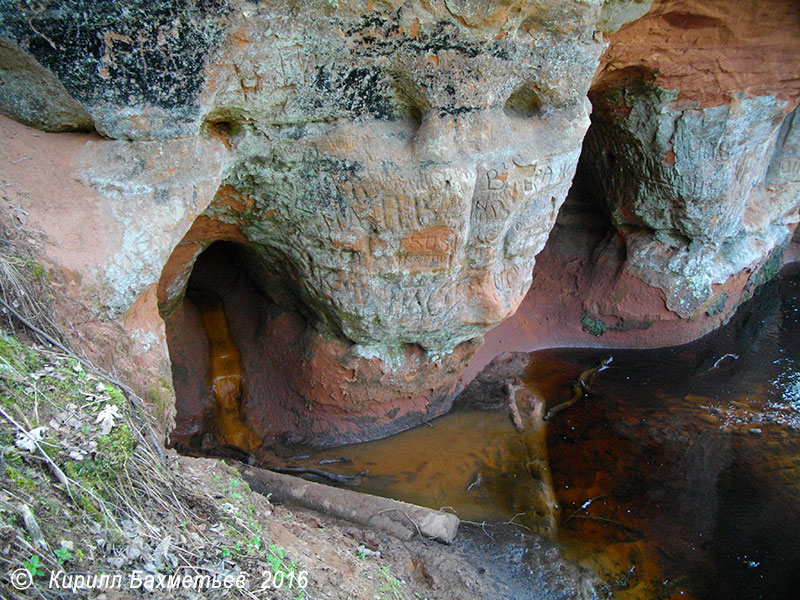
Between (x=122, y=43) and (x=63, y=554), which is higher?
(x=122, y=43)

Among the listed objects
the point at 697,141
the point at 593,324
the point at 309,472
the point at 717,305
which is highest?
the point at 697,141

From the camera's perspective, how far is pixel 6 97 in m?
2.03

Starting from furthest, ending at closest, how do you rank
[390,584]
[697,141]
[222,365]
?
[697,141], [222,365], [390,584]

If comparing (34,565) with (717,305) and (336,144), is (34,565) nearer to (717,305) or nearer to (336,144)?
(336,144)

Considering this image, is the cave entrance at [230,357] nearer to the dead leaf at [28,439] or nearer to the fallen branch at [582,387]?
the fallen branch at [582,387]

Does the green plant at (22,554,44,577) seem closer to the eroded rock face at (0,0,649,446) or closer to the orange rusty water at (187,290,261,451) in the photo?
the eroded rock face at (0,0,649,446)

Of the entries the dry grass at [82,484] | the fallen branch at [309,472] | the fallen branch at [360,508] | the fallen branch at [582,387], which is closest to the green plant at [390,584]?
the fallen branch at [360,508]

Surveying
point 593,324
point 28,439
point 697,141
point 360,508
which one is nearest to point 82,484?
point 28,439

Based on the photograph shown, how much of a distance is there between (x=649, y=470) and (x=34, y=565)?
336 cm

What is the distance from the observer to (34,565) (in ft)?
4.15

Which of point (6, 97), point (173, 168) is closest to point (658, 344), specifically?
point (173, 168)

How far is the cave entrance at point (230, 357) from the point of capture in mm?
3662

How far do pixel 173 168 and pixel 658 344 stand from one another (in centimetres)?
425

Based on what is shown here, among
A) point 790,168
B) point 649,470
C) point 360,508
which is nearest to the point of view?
point 360,508
